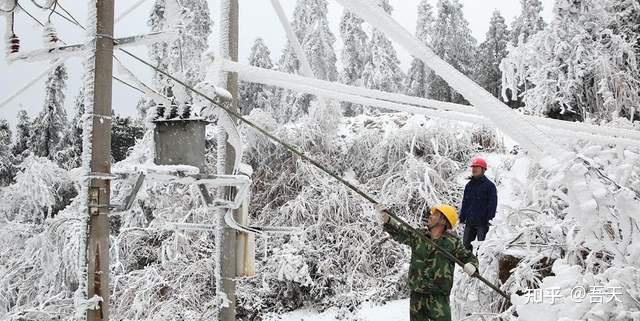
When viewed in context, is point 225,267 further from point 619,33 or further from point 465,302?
point 619,33

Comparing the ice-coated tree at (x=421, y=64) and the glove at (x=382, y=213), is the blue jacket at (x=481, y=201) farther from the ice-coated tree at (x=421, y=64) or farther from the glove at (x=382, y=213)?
the ice-coated tree at (x=421, y=64)

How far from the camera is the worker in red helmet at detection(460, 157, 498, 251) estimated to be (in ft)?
18.2

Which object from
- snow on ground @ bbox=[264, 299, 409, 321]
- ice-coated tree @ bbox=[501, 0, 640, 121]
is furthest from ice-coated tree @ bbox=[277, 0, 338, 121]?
snow on ground @ bbox=[264, 299, 409, 321]

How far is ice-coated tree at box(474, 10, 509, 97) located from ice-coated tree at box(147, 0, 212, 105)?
521 inches

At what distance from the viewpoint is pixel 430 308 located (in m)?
3.61

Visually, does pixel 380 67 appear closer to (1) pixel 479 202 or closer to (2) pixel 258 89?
(2) pixel 258 89

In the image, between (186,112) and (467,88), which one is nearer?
(467,88)

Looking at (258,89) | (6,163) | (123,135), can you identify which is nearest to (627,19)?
(123,135)

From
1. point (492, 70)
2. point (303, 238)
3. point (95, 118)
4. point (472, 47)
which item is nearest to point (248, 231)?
point (95, 118)

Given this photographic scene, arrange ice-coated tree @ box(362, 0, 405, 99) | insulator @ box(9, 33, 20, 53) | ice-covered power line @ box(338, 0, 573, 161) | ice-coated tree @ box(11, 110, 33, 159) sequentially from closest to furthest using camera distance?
ice-covered power line @ box(338, 0, 573, 161), insulator @ box(9, 33, 20, 53), ice-coated tree @ box(362, 0, 405, 99), ice-coated tree @ box(11, 110, 33, 159)

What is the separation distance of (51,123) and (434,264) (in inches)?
879

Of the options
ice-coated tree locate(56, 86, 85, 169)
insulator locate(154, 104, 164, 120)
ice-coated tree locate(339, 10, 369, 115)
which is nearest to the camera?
insulator locate(154, 104, 164, 120)

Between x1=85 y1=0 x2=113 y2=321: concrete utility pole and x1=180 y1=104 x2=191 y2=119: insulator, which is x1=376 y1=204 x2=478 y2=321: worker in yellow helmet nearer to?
x1=180 y1=104 x2=191 y2=119: insulator

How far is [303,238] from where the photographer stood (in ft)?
29.0
